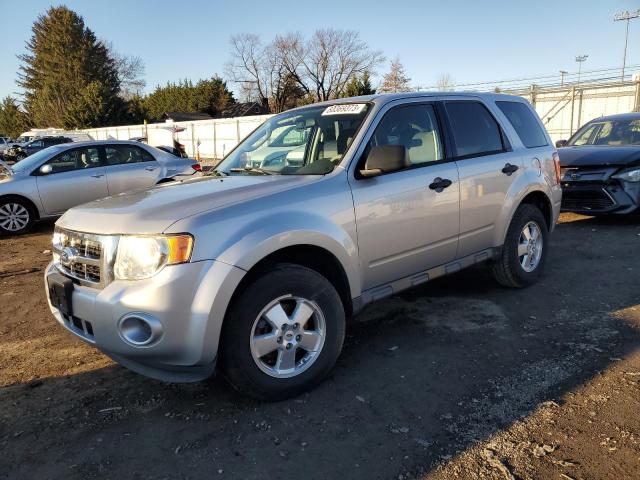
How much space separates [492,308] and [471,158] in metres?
1.34

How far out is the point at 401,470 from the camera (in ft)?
7.83

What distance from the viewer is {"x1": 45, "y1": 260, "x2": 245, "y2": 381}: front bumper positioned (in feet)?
8.46

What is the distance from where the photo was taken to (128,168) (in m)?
9.35

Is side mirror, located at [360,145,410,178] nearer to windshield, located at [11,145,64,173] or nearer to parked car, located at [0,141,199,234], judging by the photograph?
parked car, located at [0,141,199,234]

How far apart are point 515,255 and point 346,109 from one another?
85.8 inches

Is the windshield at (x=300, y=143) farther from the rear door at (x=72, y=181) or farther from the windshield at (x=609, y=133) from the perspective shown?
the windshield at (x=609, y=133)

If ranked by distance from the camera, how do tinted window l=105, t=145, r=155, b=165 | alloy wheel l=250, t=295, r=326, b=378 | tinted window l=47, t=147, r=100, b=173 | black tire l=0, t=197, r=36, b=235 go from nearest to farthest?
alloy wheel l=250, t=295, r=326, b=378 → black tire l=0, t=197, r=36, b=235 → tinted window l=47, t=147, r=100, b=173 → tinted window l=105, t=145, r=155, b=165

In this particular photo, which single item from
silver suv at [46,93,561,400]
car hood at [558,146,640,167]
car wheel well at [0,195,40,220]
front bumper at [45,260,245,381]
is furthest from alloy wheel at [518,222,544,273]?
car wheel well at [0,195,40,220]

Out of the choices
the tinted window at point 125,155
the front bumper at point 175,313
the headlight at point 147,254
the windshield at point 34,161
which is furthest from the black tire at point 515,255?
the windshield at point 34,161

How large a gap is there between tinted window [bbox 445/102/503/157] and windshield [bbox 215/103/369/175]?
924 mm

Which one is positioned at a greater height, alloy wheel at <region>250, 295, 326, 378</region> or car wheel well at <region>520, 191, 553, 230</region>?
car wheel well at <region>520, 191, 553, 230</region>

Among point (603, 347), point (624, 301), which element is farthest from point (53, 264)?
point (624, 301)

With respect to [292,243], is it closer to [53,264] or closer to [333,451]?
[333,451]

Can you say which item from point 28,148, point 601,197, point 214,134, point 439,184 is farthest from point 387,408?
point 28,148
